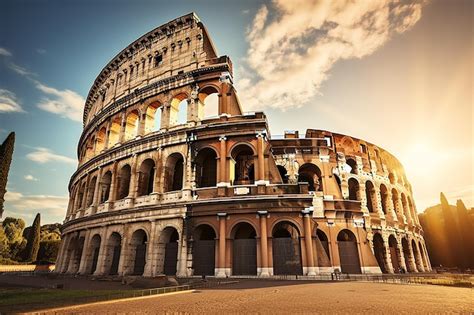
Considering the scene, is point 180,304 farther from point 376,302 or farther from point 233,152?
point 233,152

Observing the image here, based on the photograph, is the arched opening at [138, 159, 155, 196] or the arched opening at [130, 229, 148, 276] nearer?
the arched opening at [130, 229, 148, 276]

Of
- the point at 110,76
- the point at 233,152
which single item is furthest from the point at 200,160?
the point at 110,76

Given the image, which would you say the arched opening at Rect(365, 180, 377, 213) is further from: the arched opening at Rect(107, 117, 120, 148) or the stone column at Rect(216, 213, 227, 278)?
the arched opening at Rect(107, 117, 120, 148)

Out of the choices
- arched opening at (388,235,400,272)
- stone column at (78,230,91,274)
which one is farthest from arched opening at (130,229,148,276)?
arched opening at (388,235,400,272)

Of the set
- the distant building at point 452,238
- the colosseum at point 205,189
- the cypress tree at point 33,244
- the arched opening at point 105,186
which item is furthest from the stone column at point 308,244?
the cypress tree at point 33,244

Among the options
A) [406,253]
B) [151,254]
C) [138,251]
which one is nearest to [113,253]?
[138,251]

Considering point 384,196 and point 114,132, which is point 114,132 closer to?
point 114,132

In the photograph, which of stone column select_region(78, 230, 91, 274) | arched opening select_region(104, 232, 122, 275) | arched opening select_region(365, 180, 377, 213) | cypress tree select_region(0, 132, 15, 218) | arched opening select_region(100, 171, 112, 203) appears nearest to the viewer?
arched opening select_region(104, 232, 122, 275)
